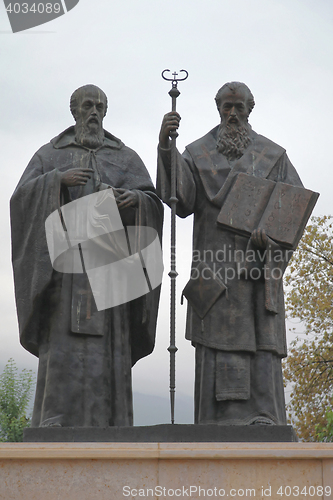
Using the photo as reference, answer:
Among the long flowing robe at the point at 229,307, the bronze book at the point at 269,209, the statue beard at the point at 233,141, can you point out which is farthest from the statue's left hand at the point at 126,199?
the statue beard at the point at 233,141

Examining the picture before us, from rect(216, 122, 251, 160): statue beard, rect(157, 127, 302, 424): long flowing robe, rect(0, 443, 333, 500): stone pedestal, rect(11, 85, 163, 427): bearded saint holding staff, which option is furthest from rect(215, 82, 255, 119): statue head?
rect(0, 443, 333, 500): stone pedestal

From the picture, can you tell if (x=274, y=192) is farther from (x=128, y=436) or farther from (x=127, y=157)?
(x=128, y=436)

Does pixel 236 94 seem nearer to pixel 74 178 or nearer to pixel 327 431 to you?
pixel 74 178

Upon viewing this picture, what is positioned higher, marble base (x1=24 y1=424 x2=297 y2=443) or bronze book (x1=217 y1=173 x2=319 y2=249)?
bronze book (x1=217 y1=173 x2=319 y2=249)

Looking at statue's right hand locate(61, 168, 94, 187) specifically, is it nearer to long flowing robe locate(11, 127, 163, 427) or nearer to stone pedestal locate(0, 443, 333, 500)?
long flowing robe locate(11, 127, 163, 427)

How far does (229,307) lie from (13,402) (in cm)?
1338

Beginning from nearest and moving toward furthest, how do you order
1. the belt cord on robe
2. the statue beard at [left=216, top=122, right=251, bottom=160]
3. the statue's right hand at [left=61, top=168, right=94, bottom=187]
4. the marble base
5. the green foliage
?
the marble base, the belt cord on robe, the statue's right hand at [left=61, top=168, right=94, bottom=187], the statue beard at [left=216, top=122, right=251, bottom=160], the green foliage

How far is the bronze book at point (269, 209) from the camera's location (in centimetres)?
677

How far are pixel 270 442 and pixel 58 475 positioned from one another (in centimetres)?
157

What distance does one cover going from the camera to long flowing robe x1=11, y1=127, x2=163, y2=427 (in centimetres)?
661

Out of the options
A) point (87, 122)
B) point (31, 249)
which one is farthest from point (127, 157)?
point (31, 249)

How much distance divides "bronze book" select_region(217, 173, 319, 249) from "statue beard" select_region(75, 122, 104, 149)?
156 centimetres

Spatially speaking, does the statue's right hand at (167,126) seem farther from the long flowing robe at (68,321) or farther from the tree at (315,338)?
the tree at (315,338)

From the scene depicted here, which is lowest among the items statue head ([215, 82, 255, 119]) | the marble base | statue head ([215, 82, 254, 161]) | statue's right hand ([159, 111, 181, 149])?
the marble base
